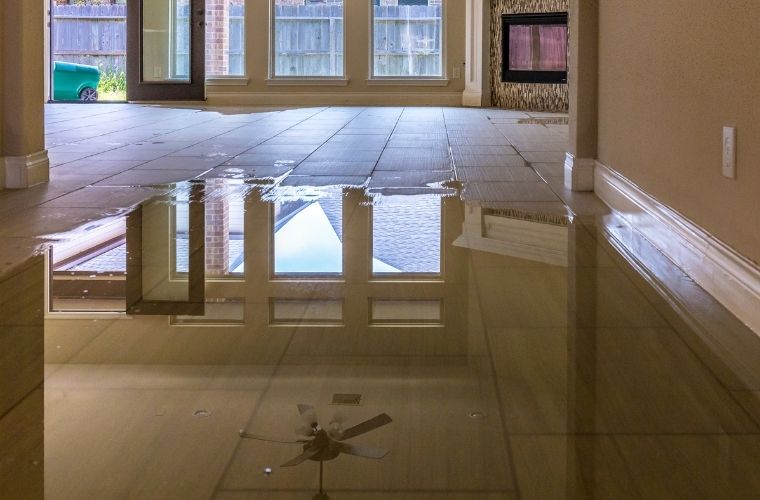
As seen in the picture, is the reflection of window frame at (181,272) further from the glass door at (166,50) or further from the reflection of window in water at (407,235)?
the glass door at (166,50)

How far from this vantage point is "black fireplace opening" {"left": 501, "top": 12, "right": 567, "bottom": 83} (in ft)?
33.7

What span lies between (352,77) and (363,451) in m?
10.8

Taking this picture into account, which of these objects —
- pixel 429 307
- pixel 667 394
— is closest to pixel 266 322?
pixel 429 307

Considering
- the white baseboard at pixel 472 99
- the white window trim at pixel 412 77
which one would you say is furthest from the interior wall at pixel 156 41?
the white baseboard at pixel 472 99

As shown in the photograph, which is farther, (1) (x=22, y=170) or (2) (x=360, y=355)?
(1) (x=22, y=170)

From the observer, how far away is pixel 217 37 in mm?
11836

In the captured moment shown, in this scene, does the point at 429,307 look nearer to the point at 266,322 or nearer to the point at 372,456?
the point at 266,322

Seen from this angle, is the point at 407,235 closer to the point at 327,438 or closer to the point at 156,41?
the point at 327,438

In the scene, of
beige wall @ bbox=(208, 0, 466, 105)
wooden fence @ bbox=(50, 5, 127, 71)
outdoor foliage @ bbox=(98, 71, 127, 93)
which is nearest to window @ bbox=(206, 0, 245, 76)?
beige wall @ bbox=(208, 0, 466, 105)

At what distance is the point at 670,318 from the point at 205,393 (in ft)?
3.12

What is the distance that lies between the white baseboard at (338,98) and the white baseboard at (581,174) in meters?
7.88

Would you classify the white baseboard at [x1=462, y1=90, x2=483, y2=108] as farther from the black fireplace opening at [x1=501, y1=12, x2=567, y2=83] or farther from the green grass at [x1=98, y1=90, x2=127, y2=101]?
the green grass at [x1=98, y1=90, x2=127, y2=101]

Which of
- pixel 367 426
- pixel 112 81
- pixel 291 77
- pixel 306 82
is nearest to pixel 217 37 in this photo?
pixel 291 77

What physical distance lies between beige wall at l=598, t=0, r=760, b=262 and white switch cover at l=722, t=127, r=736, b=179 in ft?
0.07
